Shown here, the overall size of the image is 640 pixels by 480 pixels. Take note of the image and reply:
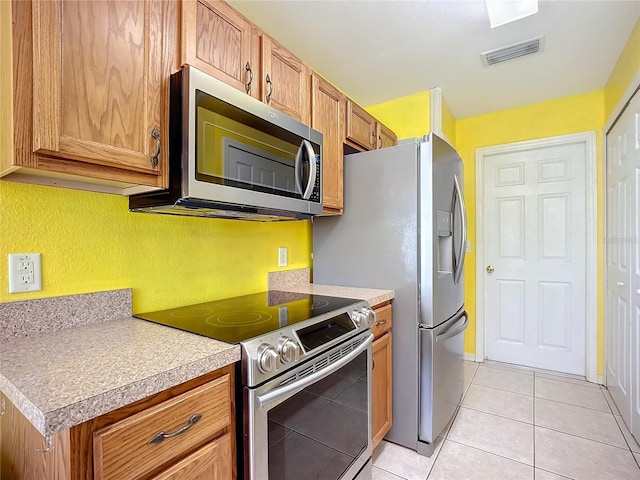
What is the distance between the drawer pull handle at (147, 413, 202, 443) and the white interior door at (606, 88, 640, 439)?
2.30 metres

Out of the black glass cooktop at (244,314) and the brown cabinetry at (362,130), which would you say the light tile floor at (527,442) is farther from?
the brown cabinetry at (362,130)

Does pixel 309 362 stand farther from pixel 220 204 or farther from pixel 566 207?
pixel 566 207

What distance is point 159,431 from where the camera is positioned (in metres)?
0.77

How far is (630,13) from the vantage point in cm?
180

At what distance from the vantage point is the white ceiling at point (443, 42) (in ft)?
5.78

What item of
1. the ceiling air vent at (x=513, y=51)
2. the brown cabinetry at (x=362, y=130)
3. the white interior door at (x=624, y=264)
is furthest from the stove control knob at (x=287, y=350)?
the ceiling air vent at (x=513, y=51)

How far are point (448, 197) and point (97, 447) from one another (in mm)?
1894

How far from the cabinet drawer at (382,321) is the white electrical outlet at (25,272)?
1.35 m

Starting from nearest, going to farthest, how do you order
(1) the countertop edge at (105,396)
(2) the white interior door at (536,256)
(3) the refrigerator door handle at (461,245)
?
(1) the countertop edge at (105,396) < (3) the refrigerator door handle at (461,245) < (2) the white interior door at (536,256)

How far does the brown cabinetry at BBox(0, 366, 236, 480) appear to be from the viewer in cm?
66

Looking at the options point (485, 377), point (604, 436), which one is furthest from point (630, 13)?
point (485, 377)

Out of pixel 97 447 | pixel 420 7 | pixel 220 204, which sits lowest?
pixel 97 447

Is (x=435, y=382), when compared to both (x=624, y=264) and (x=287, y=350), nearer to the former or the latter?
(x=287, y=350)

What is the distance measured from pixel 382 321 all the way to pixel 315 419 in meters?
0.69
